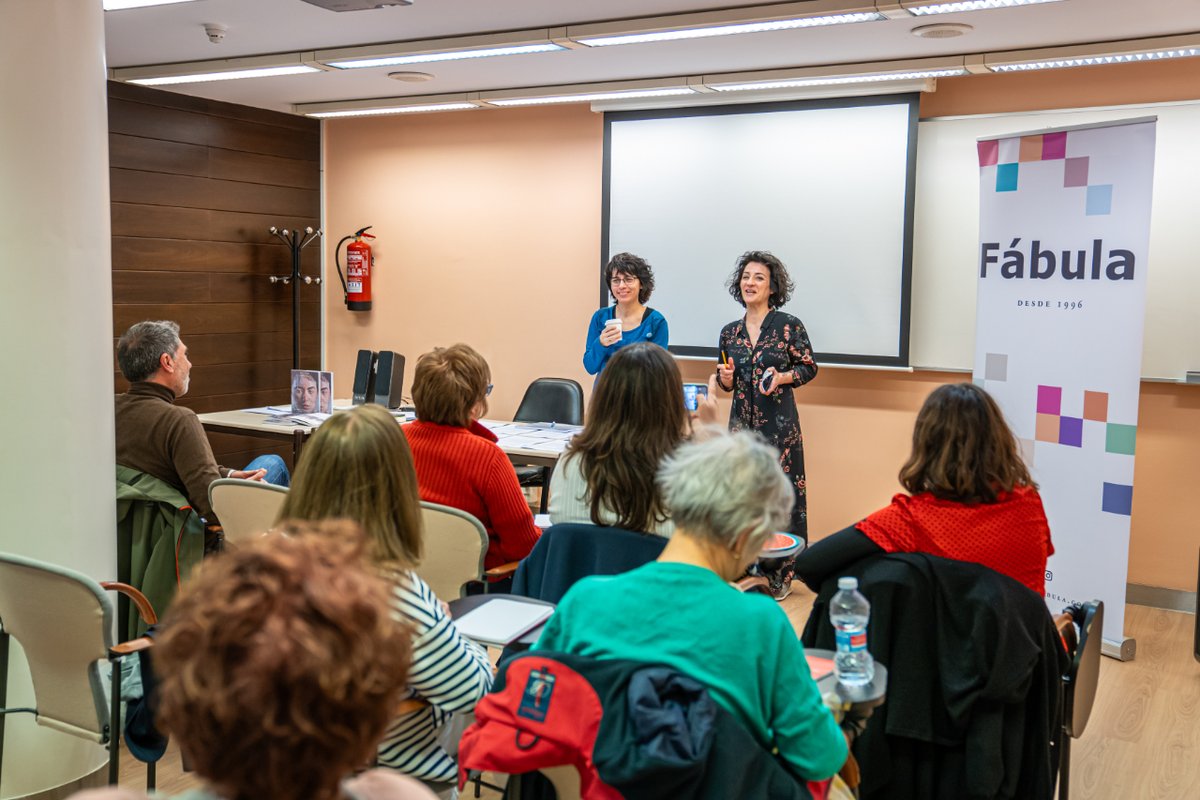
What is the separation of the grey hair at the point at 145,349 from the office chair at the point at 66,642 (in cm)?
108

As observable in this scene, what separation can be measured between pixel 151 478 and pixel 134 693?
924mm

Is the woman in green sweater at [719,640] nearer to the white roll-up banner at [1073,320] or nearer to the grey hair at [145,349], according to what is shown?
the grey hair at [145,349]

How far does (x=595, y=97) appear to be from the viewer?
19.5 feet

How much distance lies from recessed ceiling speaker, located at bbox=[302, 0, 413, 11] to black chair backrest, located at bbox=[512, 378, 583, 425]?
2289 millimetres

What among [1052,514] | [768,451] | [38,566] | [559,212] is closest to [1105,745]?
[1052,514]

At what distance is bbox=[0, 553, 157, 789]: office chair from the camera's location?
2438 mm

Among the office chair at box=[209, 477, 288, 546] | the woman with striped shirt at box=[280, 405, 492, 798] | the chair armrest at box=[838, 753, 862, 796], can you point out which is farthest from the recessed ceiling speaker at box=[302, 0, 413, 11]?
the chair armrest at box=[838, 753, 862, 796]

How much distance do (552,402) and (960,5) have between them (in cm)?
291

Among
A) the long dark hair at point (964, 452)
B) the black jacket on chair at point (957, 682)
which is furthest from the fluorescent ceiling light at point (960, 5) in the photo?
the black jacket on chair at point (957, 682)

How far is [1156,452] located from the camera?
490cm

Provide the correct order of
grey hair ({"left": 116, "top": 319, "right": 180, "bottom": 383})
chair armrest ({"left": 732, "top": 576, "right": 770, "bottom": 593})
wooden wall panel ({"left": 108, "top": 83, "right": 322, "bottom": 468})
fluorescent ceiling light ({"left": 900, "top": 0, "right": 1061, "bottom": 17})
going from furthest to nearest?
wooden wall panel ({"left": 108, "top": 83, "right": 322, "bottom": 468}), fluorescent ceiling light ({"left": 900, "top": 0, "right": 1061, "bottom": 17}), grey hair ({"left": 116, "top": 319, "right": 180, "bottom": 383}), chair armrest ({"left": 732, "top": 576, "right": 770, "bottom": 593})

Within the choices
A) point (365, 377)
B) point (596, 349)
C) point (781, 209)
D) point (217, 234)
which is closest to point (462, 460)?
point (596, 349)

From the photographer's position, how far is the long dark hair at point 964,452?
2400 millimetres

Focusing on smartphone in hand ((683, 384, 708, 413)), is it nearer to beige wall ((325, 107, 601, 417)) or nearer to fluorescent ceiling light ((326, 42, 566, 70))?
fluorescent ceiling light ((326, 42, 566, 70))
